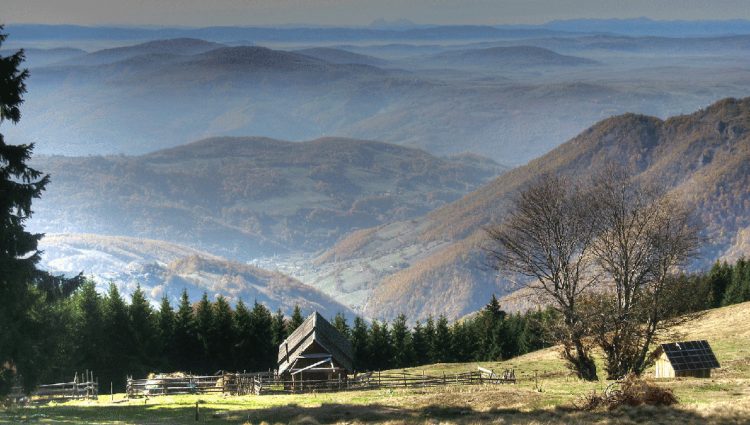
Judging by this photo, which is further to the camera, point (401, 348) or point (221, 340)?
point (401, 348)

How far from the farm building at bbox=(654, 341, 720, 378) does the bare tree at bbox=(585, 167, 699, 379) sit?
1.22 m

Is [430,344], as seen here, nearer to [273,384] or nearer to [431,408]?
[273,384]

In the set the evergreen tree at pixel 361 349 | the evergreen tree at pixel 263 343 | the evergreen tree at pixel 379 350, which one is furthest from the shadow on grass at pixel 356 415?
the evergreen tree at pixel 379 350

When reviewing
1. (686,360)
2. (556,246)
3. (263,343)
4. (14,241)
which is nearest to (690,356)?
(686,360)

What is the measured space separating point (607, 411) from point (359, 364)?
64.7 meters

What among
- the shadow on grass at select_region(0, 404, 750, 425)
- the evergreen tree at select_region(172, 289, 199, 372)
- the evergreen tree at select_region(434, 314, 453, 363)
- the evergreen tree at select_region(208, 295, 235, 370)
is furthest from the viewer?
the evergreen tree at select_region(434, 314, 453, 363)

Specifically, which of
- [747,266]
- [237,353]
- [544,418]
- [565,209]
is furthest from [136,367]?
[747,266]

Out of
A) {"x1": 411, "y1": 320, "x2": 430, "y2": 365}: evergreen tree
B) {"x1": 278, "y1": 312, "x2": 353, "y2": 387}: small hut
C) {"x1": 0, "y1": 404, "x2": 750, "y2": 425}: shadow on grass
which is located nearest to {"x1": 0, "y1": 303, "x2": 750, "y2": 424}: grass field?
{"x1": 0, "y1": 404, "x2": 750, "y2": 425}: shadow on grass

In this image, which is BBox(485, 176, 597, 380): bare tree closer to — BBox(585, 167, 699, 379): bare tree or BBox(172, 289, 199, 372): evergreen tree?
BBox(585, 167, 699, 379): bare tree

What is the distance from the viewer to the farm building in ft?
183

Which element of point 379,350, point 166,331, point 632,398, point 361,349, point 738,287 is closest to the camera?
point 632,398

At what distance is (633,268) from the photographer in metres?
57.5

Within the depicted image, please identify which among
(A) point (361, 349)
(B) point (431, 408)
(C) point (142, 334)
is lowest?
(B) point (431, 408)

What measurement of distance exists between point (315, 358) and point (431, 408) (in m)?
31.8
